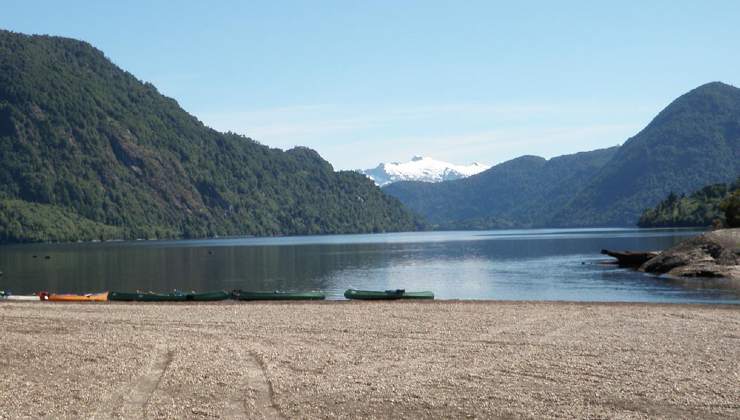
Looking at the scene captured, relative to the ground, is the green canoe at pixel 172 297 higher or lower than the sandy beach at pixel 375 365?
higher

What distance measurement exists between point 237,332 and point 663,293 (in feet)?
112

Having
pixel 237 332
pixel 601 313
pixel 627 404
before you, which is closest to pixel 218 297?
pixel 237 332

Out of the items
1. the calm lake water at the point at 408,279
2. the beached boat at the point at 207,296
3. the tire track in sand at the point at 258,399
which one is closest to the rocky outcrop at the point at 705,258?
the calm lake water at the point at 408,279

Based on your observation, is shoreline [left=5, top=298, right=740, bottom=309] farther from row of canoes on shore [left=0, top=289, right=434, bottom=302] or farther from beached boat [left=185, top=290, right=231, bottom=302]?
row of canoes on shore [left=0, top=289, right=434, bottom=302]

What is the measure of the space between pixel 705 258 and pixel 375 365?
53.2 metres

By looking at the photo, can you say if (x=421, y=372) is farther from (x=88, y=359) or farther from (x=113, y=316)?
(x=113, y=316)

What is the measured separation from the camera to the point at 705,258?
2768 inches

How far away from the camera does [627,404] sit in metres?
20.1

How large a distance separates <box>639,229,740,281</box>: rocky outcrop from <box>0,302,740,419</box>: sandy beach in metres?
28.4

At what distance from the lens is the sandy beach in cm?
2020

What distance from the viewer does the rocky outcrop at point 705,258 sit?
217 feet

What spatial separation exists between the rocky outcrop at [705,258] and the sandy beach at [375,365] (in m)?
28.4

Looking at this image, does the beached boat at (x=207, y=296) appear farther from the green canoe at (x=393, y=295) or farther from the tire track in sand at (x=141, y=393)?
the tire track in sand at (x=141, y=393)

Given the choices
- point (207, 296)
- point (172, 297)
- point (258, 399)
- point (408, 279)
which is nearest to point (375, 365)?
point (258, 399)
